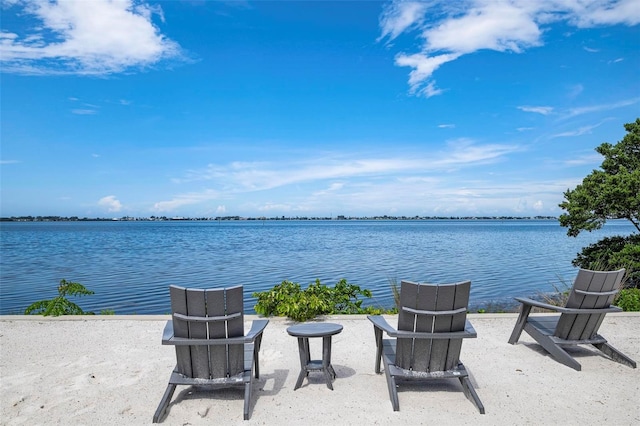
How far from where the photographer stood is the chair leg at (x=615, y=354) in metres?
5.18

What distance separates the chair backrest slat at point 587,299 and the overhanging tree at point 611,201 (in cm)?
687

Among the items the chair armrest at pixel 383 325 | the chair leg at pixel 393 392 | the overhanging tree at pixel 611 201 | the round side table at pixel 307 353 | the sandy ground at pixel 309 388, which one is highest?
the overhanging tree at pixel 611 201

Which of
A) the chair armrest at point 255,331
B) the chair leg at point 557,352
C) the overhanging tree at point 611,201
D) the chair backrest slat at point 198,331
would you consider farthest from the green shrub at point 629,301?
the chair backrest slat at point 198,331

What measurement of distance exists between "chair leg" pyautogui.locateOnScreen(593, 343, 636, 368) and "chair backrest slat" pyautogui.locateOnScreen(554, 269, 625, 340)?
0.24 m

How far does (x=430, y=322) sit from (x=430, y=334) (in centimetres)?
11

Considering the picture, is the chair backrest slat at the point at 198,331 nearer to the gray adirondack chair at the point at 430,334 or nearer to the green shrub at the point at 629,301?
the gray adirondack chair at the point at 430,334

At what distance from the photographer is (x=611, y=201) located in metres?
11.5

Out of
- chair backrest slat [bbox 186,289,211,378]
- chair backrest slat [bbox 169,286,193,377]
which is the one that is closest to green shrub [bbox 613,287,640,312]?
chair backrest slat [bbox 186,289,211,378]

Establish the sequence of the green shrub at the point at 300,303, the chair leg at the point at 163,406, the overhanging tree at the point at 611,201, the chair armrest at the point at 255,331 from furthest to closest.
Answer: the overhanging tree at the point at 611,201, the green shrub at the point at 300,303, the chair armrest at the point at 255,331, the chair leg at the point at 163,406

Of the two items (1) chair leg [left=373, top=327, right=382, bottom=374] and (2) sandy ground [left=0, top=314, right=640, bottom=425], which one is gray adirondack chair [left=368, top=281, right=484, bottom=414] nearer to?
(2) sandy ground [left=0, top=314, right=640, bottom=425]

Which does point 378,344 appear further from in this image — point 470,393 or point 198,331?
point 198,331

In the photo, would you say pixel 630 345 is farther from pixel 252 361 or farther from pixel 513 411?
pixel 252 361

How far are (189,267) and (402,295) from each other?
20.7m

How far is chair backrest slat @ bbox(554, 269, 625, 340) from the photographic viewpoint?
503cm
